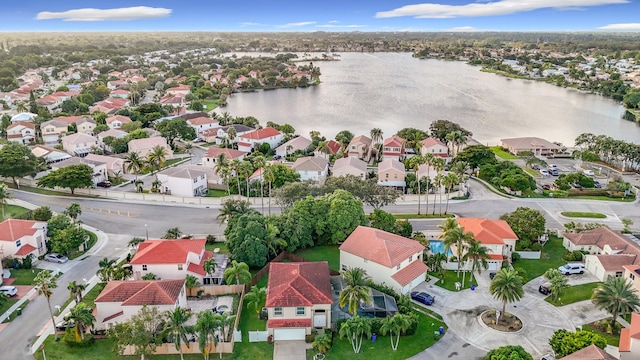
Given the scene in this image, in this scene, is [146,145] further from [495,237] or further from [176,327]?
[495,237]

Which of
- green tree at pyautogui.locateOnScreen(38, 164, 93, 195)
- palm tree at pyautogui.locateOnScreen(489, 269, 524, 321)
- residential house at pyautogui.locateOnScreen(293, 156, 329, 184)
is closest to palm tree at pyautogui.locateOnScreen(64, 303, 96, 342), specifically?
palm tree at pyautogui.locateOnScreen(489, 269, 524, 321)

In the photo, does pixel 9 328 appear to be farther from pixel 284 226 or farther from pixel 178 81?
pixel 178 81

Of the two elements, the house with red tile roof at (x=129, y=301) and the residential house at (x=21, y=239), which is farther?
the residential house at (x=21, y=239)

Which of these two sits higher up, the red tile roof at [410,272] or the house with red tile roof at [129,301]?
the house with red tile roof at [129,301]

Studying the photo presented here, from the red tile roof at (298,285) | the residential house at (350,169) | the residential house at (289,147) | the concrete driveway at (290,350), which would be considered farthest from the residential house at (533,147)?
the concrete driveway at (290,350)

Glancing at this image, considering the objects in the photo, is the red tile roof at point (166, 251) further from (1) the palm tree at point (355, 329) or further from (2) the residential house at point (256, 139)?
(2) the residential house at point (256, 139)

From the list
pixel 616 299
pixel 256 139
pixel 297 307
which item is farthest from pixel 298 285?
pixel 256 139
